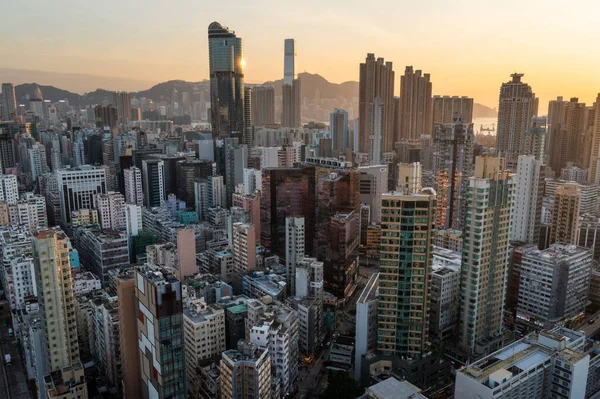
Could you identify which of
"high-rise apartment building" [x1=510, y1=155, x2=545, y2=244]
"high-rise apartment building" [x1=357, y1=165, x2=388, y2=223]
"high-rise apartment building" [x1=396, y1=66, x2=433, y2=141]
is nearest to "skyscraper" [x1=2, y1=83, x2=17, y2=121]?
"high-rise apartment building" [x1=396, y1=66, x2=433, y2=141]

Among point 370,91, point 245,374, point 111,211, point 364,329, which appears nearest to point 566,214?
point 364,329

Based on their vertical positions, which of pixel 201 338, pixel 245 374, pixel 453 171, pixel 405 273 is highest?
pixel 453 171

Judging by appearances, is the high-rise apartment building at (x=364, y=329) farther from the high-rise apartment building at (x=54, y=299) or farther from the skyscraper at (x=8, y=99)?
the skyscraper at (x=8, y=99)

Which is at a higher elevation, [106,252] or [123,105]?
[123,105]

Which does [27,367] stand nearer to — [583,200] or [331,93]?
[583,200]

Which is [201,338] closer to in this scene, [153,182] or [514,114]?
[153,182]

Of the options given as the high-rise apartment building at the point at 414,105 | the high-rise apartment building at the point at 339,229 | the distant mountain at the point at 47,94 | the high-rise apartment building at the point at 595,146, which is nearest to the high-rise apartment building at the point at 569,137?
the high-rise apartment building at the point at 595,146
